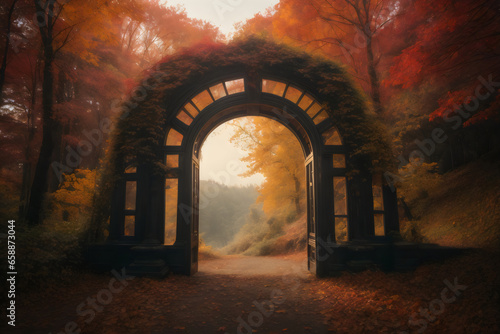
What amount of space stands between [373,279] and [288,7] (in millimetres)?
9824

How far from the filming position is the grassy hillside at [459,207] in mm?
7930

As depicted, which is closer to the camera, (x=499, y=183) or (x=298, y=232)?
(x=499, y=183)

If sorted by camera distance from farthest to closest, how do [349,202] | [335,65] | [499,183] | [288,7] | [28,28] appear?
[288,7], [28,28], [499,183], [335,65], [349,202]

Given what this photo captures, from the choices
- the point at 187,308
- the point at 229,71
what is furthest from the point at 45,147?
the point at 187,308

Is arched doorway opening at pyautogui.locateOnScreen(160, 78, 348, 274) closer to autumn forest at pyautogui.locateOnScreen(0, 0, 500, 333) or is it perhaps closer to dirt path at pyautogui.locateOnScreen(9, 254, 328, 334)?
autumn forest at pyautogui.locateOnScreen(0, 0, 500, 333)

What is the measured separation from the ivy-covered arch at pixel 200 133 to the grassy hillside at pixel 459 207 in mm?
1687

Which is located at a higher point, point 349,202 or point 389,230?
point 349,202

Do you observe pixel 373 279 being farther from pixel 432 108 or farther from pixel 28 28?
pixel 28 28

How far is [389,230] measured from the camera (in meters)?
7.56

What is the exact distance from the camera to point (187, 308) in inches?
209

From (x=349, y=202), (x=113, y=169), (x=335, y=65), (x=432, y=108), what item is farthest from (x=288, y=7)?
(x=113, y=169)

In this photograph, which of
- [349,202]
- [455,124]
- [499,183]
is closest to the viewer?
[349,202]

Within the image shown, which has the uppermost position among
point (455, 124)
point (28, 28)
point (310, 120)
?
point (28, 28)

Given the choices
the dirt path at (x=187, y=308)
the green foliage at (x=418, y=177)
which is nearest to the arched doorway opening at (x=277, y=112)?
the dirt path at (x=187, y=308)
